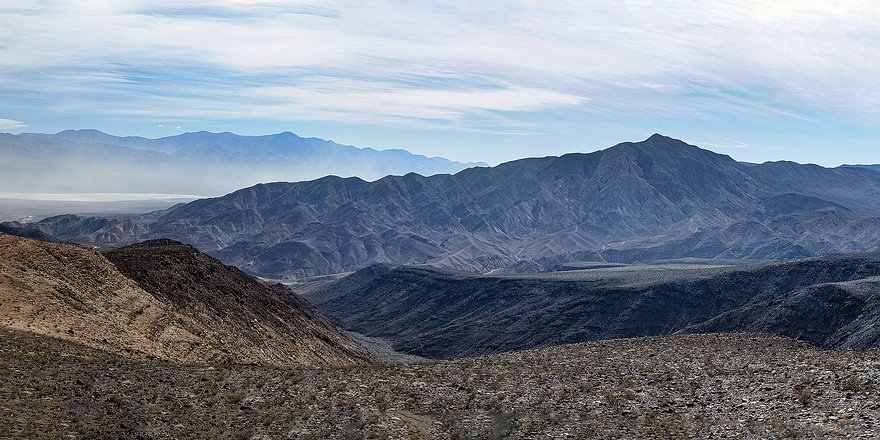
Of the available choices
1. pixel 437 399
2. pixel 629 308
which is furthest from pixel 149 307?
pixel 629 308

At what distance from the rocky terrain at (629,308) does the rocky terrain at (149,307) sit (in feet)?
128

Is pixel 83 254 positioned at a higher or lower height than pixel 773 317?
higher

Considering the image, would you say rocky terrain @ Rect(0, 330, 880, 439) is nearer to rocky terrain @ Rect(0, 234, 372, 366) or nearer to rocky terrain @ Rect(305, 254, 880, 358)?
rocky terrain @ Rect(0, 234, 372, 366)

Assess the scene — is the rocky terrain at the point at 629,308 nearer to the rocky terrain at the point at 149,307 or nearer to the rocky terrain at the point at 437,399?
the rocky terrain at the point at 149,307

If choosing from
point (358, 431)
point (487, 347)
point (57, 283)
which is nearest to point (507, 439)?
point (358, 431)

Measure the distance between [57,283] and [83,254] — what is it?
491 cm

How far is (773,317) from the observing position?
75.2 meters

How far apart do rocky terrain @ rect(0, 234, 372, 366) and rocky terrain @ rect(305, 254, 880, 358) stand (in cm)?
3908

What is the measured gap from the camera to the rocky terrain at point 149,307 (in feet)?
105

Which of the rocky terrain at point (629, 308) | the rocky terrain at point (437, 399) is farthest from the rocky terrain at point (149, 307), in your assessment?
the rocky terrain at point (629, 308)

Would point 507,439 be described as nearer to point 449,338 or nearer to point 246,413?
point 246,413

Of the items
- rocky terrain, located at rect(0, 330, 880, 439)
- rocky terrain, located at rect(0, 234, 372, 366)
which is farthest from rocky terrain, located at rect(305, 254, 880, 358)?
rocky terrain, located at rect(0, 330, 880, 439)

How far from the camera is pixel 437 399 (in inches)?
914

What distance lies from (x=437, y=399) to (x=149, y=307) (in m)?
22.0
